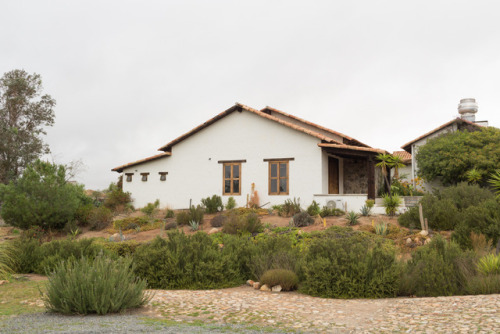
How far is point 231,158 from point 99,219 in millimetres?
7560

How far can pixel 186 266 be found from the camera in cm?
952

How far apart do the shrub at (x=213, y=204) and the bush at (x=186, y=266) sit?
11998 millimetres

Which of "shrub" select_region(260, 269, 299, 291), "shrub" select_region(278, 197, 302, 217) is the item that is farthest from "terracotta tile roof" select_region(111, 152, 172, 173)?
"shrub" select_region(260, 269, 299, 291)

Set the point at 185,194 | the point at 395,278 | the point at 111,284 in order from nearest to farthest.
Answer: the point at 111,284
the point at 395,278
the point at 185,194

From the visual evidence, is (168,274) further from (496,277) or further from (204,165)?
(204,165)

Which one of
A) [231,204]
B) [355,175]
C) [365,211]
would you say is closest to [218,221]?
[231,204]

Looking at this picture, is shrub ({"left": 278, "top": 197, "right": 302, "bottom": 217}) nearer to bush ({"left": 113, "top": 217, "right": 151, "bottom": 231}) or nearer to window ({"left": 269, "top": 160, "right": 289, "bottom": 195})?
window ({"left": 269, "top": 160, "right": 289, "bottom": 195})

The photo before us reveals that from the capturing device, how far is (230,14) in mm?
14508

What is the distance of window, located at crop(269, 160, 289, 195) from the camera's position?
22.6 m

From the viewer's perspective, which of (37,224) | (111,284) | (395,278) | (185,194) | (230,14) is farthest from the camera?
(185,194)

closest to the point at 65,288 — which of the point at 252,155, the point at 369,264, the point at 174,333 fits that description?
the point at 174,333

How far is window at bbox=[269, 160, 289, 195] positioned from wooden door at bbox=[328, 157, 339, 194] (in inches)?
96.8

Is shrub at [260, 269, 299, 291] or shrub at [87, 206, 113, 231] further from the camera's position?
shrub at [87, 206, 113, 231]

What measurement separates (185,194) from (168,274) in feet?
50.9
